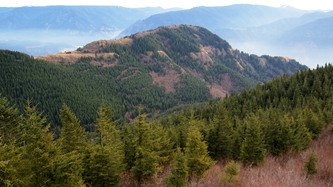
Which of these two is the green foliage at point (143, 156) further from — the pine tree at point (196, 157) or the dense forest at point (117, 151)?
the pine tree at point (196, 157)

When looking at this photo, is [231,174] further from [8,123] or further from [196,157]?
[8,123]

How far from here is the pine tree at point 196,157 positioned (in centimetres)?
1538

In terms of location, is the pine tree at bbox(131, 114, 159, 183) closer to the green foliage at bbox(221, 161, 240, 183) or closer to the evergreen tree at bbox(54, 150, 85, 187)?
the evergreen tree at bbox(54, 150, 85, 187)

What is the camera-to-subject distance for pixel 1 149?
34.3 feet

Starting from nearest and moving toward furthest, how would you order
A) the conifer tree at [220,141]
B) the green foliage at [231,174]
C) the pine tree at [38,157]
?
the green foliage at [231,174]
the pine tree at [38,157]
the conifer tree at [220,141]

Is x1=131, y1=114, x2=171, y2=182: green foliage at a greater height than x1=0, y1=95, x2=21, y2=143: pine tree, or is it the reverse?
x1=0, y1=95, x2=21, y2=143: pine tree

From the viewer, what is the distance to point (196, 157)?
15547mm

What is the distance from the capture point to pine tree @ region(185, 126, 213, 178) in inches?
606

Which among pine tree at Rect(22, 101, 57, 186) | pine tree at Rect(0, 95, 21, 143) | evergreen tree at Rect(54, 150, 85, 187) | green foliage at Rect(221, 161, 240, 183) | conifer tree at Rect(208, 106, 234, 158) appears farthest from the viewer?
conifer tree at Rect(208, 106, 234, 158)

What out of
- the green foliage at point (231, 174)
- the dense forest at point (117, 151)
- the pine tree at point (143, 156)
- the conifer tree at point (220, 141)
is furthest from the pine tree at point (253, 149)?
the pine tree at point (143, 156)

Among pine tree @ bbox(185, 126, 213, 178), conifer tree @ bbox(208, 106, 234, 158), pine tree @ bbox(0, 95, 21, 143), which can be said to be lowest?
conifer tree @ bbox(208, 106, 234, 158)

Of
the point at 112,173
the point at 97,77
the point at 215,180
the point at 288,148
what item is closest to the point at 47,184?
the point at 112,173

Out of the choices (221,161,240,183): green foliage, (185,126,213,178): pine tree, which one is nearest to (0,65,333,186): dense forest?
(185,126,213,178): pine tree

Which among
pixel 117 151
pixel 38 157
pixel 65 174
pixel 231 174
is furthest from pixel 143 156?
pixel 231 174
